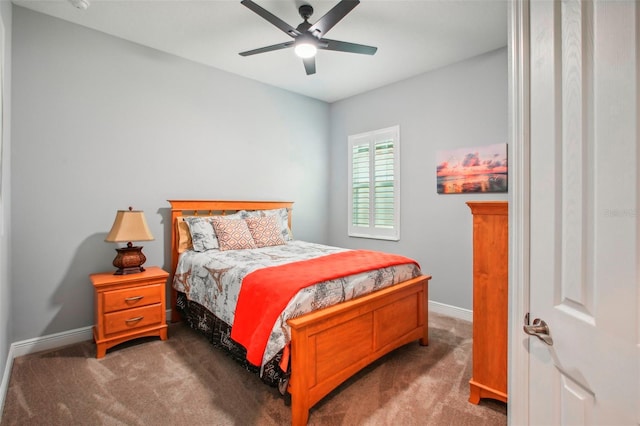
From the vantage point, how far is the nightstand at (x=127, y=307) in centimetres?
251

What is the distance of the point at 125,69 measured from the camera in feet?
10.1

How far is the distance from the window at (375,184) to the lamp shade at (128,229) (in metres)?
2.74

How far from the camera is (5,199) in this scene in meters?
2.25

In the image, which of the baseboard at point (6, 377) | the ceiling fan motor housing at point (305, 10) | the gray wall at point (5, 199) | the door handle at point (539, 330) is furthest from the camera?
the ceiling fan motor housing at point (305, 10)

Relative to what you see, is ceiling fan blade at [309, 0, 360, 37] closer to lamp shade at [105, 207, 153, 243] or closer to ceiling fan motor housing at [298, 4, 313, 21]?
ceiling fan motor housing at [298, 4, 313, 21]

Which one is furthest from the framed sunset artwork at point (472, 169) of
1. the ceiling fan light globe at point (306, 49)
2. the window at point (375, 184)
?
the ceiling fan light globe at point (306, 49)

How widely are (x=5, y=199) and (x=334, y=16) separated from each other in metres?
2.71

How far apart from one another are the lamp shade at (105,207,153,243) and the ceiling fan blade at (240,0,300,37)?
1.95 meters

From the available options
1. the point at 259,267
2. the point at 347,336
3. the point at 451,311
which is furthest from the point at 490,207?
the point at 451,311

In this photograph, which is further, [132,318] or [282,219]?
[282,219]

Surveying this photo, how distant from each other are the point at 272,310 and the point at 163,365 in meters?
1.24

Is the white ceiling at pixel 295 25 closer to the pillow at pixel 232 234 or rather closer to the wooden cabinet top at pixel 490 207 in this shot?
the wooden cabinet top at pixel 490 207

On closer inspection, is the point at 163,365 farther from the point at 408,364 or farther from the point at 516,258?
the point at 516,258

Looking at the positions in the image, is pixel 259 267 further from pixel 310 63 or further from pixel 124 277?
pixel 310 63
